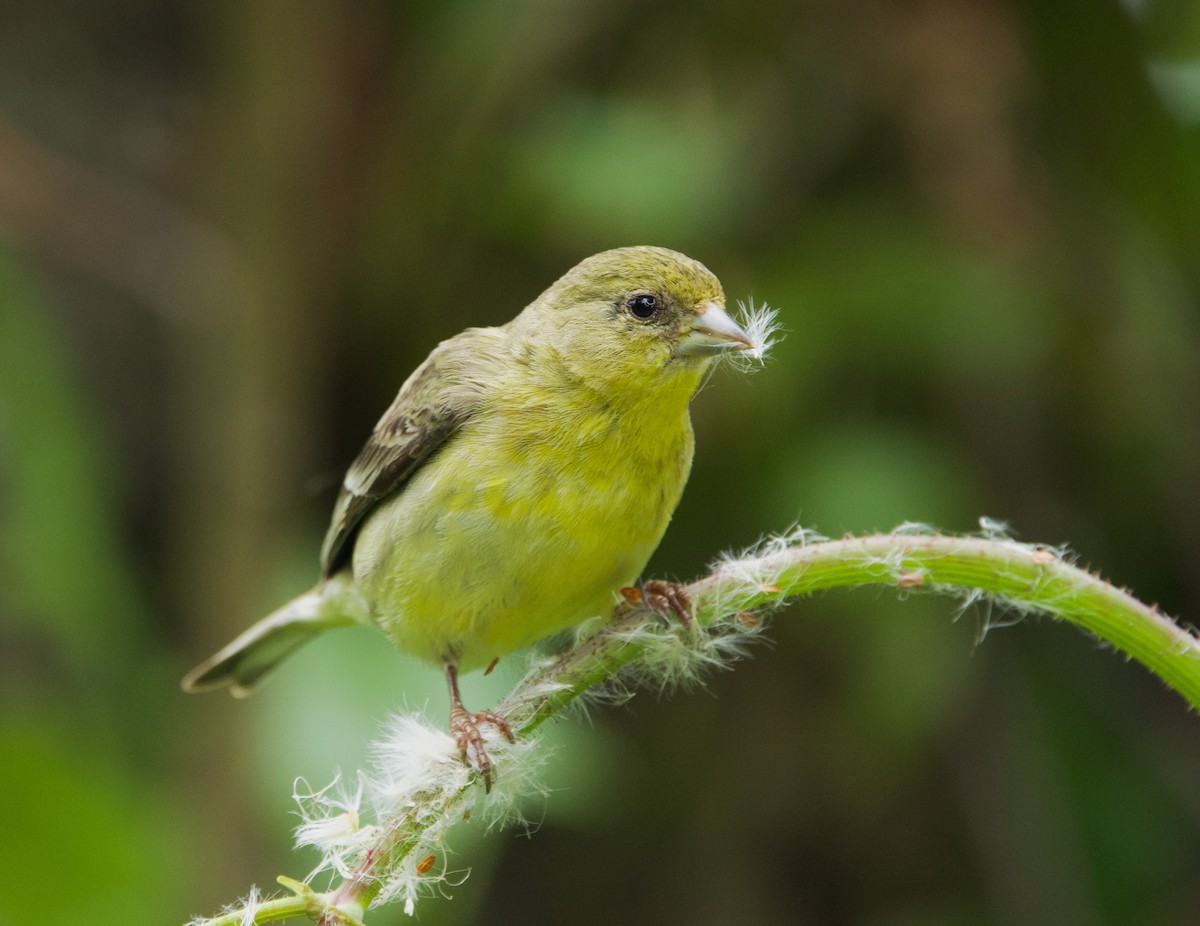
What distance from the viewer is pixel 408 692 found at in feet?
12.1

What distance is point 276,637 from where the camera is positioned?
3.71m

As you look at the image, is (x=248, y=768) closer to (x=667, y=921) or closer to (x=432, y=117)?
(x=667, y=921)

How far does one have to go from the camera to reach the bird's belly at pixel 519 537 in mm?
2713

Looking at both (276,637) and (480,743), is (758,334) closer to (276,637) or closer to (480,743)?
(480,743)

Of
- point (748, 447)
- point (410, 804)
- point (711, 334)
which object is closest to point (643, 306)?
point (711, 334)

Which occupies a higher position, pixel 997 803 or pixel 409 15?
pixel 409 15

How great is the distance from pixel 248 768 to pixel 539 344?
2.23 m

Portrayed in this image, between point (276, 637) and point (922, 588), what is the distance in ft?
7.22

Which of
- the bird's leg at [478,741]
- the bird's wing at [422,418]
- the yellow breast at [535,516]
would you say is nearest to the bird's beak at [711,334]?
the yellow breast at [535,516]

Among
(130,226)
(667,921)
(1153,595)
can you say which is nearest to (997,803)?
(1153,595)

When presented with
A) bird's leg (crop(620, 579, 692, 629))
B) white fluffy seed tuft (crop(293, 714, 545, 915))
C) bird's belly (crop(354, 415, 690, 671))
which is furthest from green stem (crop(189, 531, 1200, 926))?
bird's belly (crop(354, 415, 690, 671))

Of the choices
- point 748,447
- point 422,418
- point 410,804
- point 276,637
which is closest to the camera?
point 410,804

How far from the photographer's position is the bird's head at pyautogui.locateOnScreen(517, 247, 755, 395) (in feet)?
8.46

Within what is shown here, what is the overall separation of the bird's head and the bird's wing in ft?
0.80
